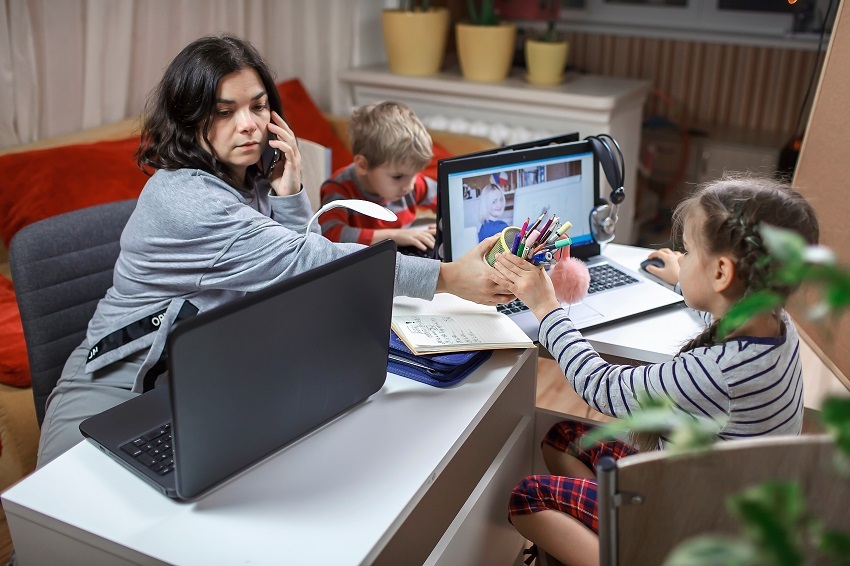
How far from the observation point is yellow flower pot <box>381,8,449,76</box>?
10.9 feet

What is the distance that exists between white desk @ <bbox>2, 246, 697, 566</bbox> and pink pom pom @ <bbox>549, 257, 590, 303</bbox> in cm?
20

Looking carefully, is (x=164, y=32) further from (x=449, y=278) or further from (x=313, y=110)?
(x=449, y=278)

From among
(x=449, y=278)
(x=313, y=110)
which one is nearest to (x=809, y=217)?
(x=449, y=278)

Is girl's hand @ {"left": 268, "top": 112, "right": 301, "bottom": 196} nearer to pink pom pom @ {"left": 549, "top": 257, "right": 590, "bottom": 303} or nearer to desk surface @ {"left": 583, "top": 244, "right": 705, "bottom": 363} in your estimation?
pink pom pom @ {"left": 549, "top": 257, "right": 590, "bottom": 303}

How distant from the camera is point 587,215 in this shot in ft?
6.02

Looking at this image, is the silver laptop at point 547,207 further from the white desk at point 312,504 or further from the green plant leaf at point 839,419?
the green plant leaf at point 839,419

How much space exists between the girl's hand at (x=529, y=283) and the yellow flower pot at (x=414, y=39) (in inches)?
86.4

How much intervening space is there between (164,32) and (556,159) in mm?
1729

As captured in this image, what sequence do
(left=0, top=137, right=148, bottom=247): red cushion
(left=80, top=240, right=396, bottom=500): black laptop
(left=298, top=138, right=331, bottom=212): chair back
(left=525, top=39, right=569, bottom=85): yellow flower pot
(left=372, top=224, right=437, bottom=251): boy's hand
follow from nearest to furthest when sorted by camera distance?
1. (left=80, top=240, right=396, bottom=500): black laptop
2. (left=372, top=224, right=437, bottom=251): boy's hand
3. (left=0, top=137, right=148, bottom=247): red cushion
4. (left=298, top=138, right=331, bottom=212): chair back
5. (left=525, top=39, right=569, bottom=85): yellow flower pot

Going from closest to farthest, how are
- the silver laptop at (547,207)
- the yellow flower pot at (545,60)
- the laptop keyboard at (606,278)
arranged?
1. the silver laptop at (547,207)
2. the laptop keyboard at (606,278)
3. the yellow flower pot at (545,60)

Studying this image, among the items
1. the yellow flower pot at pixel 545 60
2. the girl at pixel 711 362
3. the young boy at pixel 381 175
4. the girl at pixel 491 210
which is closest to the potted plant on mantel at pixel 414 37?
the yellow flower pot at pixel 545 60

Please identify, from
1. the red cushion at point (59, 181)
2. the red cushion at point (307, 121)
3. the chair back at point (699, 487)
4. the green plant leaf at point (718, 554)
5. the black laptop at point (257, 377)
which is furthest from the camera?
the red cushion at point (307, 121)

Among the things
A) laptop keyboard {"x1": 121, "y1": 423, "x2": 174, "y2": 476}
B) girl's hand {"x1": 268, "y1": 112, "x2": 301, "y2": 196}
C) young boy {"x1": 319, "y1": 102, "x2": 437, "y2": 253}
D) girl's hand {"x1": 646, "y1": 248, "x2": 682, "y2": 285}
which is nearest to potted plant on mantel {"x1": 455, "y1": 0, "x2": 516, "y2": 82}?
young boy {"x1": 319, "y1": 102, "x2": 437, "y2": 253}

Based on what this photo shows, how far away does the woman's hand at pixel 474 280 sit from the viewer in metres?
1.44
